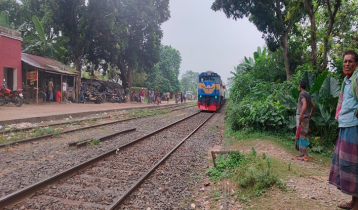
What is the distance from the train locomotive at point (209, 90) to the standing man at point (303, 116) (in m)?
14.4

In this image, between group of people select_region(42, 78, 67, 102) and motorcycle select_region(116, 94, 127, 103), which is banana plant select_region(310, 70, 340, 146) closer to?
group of people select_region(42, 78, 67, 102)

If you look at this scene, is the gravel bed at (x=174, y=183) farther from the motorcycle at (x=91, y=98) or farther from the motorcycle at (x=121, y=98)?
the motorcycle at (x=121, y=98)

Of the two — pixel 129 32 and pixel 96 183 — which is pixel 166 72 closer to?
pixel 129 32

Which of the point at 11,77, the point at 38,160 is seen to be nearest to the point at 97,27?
the point at 11,77

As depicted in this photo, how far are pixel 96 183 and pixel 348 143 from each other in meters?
3.78

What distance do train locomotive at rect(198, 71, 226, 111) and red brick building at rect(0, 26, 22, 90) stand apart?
13.3 meters

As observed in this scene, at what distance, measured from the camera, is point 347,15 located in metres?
13.4

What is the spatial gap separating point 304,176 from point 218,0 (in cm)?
1270

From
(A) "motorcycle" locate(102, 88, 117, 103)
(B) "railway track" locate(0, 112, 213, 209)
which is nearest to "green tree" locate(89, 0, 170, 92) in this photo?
(A) "motorcycle" locate(102, 88, 117, 103)

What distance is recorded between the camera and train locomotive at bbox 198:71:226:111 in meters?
20.0

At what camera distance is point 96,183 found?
4234mm

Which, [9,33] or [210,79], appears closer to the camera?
[9,33]

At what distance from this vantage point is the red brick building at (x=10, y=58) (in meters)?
15.3

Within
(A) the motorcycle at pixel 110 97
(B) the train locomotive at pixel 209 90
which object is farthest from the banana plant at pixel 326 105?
(A) the motorcycle at pixel 110 97
